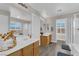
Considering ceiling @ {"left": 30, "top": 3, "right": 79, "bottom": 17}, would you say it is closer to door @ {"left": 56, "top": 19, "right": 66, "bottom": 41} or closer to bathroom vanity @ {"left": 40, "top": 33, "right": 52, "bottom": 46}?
door @ {"left": 56, "top": 19, "right": 66, "bottom": 41}

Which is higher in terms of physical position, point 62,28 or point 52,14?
point 52,14

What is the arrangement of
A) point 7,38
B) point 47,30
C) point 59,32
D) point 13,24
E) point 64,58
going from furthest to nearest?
point 47,30, point 59,32, point 13,24, point 7,38, point 64,58

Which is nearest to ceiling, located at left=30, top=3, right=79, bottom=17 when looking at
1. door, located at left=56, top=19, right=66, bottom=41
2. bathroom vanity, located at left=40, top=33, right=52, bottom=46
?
door, located at left=56, top=19, right=66, bottom=41

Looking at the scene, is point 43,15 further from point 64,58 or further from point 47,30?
point 64,58

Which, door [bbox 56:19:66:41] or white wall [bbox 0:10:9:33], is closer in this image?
white wall [bbox 0:10:9:33]

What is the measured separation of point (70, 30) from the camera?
3986 mm

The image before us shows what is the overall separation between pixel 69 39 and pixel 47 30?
3.48m

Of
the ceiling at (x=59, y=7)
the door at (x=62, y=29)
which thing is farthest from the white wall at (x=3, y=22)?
the door at (x=62, y=29)

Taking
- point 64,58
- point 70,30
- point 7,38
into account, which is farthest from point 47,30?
point 64,58

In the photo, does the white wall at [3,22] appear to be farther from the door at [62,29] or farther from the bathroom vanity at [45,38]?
the bathroom vanity at [45,38]

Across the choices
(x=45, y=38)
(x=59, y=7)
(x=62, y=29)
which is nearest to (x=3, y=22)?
(x=62, y=29)

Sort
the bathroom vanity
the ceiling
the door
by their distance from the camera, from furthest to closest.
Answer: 1. the bathroom vanity
2. the door
3. the ceiling

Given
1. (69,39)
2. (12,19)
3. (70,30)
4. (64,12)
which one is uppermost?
(64,12)

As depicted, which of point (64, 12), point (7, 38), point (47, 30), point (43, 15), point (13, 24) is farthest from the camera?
point (47, 30)
